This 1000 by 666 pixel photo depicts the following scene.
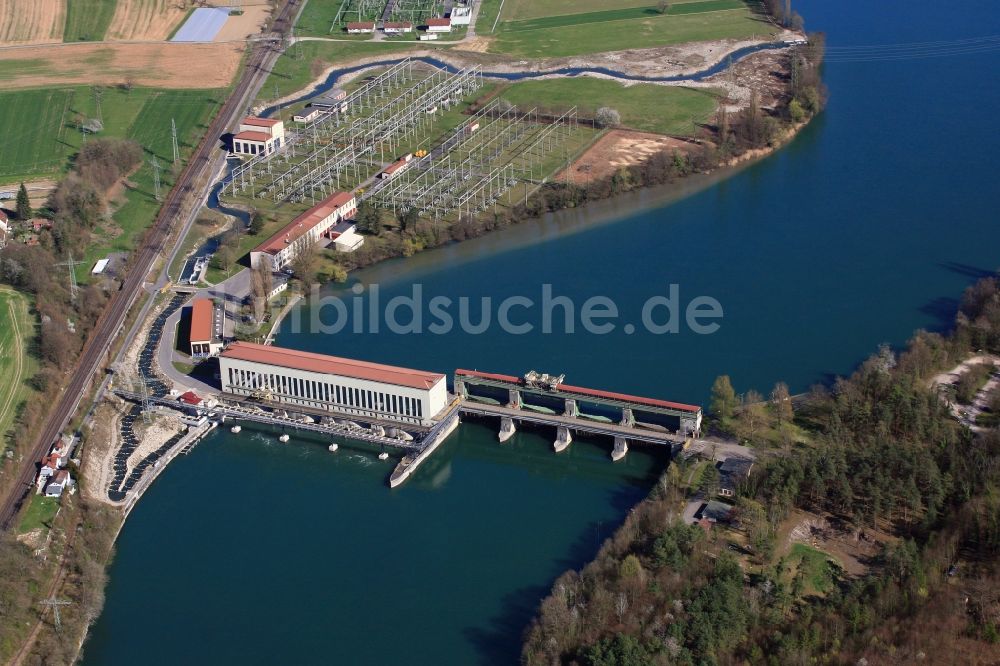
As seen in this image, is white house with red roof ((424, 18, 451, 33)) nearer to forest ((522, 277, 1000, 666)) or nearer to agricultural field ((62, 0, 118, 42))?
agricultural field ((62, 0, 118, 42))

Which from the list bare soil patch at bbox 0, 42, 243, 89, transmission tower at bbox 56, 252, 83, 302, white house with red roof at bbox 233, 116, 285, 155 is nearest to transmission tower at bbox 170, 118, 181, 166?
white house with red roof at bbox 233, 116, 285, 155

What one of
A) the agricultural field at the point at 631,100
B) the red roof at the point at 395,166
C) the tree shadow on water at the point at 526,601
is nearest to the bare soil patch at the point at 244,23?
the agricultural field at the point at 631,100

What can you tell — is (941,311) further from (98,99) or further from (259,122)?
(98,99)

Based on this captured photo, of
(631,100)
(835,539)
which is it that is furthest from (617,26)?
(835,539)

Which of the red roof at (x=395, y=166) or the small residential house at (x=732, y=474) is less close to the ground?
the red roof at (x=395, y=166)

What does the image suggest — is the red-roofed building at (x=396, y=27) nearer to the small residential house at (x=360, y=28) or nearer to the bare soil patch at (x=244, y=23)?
the small residential house at (x=360, y=28)

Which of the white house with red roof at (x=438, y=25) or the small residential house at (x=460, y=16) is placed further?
the small residential house at (x=460, y=16)
